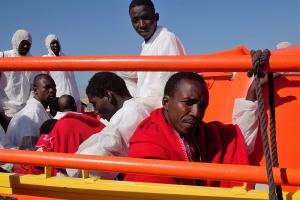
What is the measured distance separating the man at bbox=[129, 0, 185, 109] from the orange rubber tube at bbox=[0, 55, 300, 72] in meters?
1.32

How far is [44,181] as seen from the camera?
1.92 m

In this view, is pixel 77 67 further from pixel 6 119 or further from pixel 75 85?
pixel 75 85

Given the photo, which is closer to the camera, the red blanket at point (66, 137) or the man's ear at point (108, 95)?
the red blanket at point (66, 137)

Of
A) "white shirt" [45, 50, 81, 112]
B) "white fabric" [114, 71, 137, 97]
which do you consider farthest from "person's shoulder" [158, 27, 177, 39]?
"white shirt" [45, 50, 81, 112]

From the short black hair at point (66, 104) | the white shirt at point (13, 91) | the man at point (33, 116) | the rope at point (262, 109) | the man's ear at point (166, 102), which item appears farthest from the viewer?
the white shirt at point (13, 91)

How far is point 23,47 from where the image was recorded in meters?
5.40

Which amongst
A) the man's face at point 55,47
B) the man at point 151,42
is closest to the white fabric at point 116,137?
the man at point 151,42

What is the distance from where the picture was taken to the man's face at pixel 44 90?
14.3ft

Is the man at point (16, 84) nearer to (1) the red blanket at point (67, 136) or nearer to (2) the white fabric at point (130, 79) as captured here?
(2) the white fabric at point (130, 79)

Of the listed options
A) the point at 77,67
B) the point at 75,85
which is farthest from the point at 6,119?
the point at 77,67

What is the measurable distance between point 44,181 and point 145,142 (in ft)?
1.41

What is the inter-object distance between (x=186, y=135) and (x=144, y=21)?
1.52 metres

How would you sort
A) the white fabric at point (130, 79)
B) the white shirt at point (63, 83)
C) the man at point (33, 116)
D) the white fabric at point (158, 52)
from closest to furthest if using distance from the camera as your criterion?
1. the white fabric at point (158, 52)
2. the white fabric at point (130, 79)
3. the man at point (33, 116)
4. the white shirt at point (63, 83)

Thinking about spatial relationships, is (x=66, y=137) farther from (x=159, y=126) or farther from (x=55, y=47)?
(x=55, y=47)
